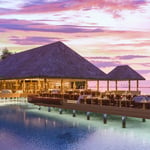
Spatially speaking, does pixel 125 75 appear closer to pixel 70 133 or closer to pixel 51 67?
pixel 51 67

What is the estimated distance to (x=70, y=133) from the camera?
2017 cm

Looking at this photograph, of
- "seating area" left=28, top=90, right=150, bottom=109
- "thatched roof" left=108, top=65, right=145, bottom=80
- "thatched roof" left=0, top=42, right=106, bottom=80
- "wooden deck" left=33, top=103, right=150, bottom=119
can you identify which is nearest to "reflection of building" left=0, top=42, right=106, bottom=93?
"thatched roof" left=0, top=42, right=106, bottom=80

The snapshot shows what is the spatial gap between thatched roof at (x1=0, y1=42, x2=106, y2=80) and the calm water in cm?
806

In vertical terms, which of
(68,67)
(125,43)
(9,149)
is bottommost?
(9,149)

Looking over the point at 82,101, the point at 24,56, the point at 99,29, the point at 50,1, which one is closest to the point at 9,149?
the point at 82,101

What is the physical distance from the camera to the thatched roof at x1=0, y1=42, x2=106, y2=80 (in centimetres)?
3456

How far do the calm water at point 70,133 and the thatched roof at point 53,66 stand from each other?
806 cm

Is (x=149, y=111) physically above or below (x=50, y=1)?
below

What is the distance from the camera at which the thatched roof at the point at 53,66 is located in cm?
3456

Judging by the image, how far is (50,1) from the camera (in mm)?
30734

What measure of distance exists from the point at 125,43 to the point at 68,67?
970cm

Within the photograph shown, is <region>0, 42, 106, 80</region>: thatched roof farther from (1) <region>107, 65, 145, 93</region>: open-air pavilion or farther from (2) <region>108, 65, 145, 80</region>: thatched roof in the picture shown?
(2) <region>108, 65, 145, 80</region>: thatched roof

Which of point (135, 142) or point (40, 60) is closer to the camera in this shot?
point (135, 142)

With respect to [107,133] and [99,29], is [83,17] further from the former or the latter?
[107,133]
